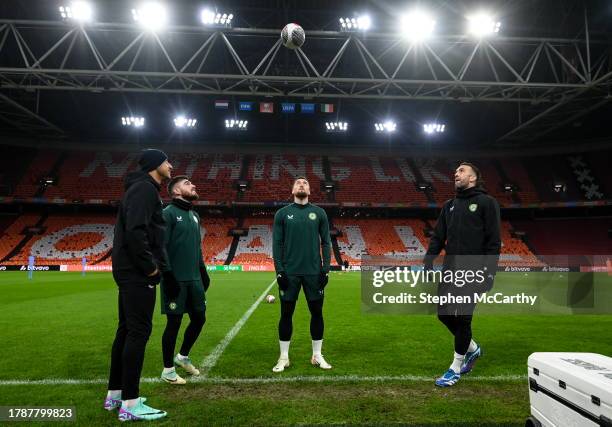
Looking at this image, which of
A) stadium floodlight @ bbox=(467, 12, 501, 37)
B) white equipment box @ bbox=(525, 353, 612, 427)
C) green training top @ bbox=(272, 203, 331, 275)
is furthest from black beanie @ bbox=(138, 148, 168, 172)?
stadium floodlight @ bbox=(467, 12, 501, 37)

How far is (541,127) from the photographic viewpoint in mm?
32094

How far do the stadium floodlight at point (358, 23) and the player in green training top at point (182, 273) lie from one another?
1732 centimetres

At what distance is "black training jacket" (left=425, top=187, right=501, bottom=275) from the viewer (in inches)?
166

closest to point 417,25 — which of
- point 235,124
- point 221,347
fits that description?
point 221,347

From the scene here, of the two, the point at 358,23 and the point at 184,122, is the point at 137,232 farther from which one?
the point at 184,122

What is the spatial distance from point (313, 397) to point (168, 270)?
1814mm

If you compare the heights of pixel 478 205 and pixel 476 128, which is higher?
pixel 476 128

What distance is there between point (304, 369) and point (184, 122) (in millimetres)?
31355

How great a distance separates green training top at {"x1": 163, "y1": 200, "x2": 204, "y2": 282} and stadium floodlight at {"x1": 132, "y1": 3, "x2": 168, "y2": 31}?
1619cm

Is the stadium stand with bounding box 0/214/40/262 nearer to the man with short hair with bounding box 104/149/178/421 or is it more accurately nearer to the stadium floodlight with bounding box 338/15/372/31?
the stadium floodlight with bounding box 338/15/372/31

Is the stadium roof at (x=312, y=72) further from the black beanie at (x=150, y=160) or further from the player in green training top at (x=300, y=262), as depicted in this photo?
the black beanie at (x=150, y=160)

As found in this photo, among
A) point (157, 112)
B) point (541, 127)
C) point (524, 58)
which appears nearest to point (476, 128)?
point (541, 127)

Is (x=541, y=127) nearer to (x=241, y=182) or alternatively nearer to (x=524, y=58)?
(x=524, y=58)

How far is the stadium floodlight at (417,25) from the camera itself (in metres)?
17.9
